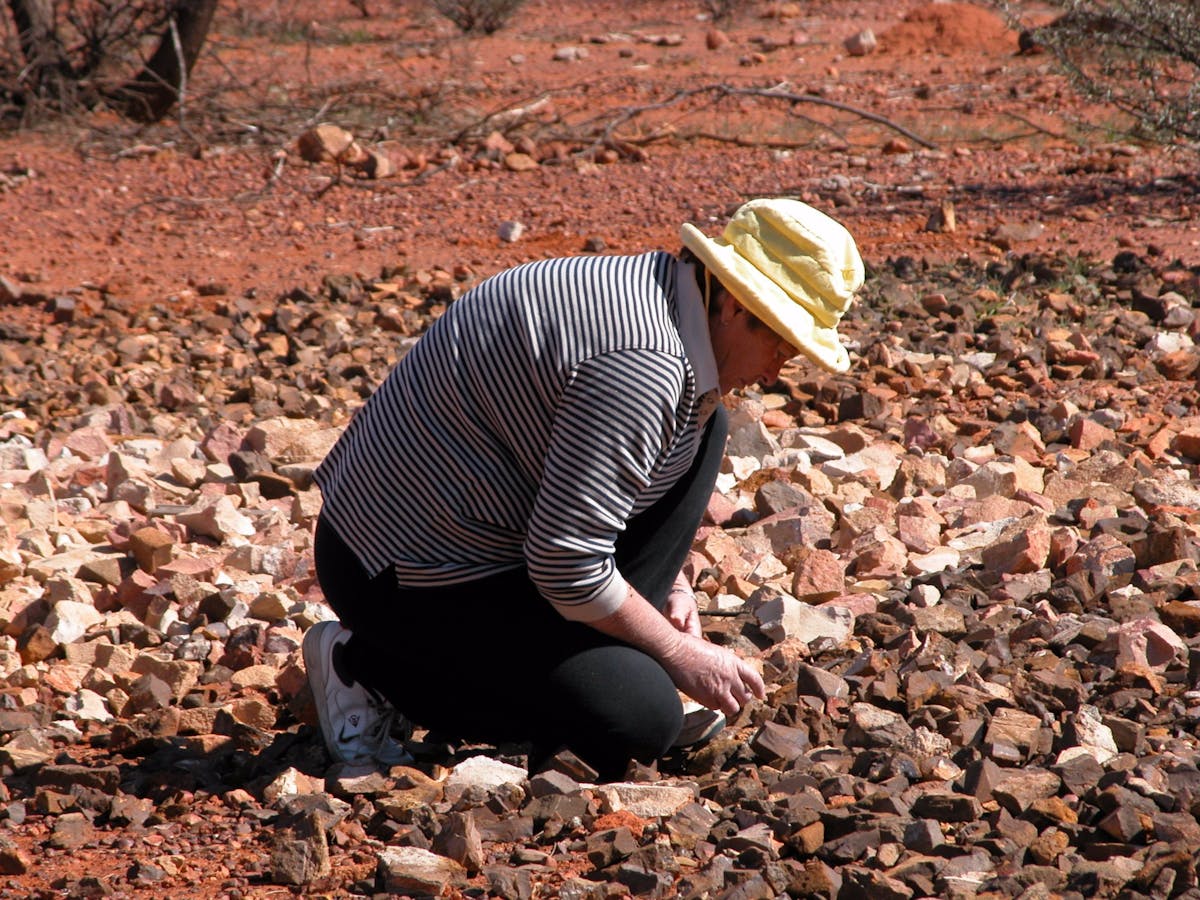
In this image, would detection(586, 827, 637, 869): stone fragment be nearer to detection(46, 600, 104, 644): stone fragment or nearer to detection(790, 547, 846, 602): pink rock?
detection(790, 547, 846, 602): pink rock

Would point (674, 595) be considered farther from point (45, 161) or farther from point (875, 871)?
point (45, 161)

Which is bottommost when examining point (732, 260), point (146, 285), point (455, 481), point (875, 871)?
point (146, 285)

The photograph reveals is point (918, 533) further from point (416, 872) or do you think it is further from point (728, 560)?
point (416, 872)

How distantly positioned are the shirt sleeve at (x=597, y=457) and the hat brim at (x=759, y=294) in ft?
0.51

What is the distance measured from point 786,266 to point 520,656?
2.75ft

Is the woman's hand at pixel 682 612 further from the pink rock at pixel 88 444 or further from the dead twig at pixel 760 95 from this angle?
the dead twig at pixel 760 95

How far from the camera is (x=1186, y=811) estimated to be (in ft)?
7.61

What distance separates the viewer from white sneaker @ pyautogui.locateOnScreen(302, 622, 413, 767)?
2.69m

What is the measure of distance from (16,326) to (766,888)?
4.60 metres

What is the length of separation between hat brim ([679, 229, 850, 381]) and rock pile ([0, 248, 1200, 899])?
0.76 m

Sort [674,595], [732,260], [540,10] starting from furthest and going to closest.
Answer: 1. [540,10]
2. [674,595]
3. [732,260]

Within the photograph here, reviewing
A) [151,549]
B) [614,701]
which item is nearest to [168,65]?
[151,549]

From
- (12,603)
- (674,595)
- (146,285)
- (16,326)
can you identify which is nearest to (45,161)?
(146,285)

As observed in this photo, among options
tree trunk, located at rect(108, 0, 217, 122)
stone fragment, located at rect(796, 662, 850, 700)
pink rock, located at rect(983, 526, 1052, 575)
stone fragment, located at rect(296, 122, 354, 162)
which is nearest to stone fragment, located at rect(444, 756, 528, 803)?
stone fragment, located at rect(796, 662, 850, 700)
